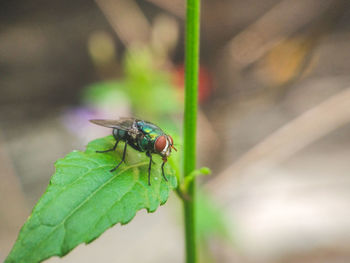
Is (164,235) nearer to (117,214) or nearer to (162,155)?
(162,155)

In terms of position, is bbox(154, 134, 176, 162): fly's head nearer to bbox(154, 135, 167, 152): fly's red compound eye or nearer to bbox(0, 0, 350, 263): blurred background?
bbox(154, 135, 167, 152): fly's red compound eye

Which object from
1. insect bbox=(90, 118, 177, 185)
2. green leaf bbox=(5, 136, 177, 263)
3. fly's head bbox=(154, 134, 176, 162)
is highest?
insect bbox=(90, 118, 177, 185)

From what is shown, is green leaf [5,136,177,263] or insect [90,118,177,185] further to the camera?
insect [90,118,177,185]

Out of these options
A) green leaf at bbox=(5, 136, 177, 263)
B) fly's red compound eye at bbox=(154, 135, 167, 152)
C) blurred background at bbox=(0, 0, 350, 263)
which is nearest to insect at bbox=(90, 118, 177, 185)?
fly's red compound eye at bbox=(154, 135, 167, 152)

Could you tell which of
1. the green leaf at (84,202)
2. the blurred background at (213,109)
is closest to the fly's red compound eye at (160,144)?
the green leaf at (84,202)

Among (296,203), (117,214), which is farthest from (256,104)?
(117,214)

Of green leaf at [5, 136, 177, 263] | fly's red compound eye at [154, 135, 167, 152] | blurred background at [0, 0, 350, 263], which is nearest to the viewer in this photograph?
green leaf at [5, 136, 177, 263]

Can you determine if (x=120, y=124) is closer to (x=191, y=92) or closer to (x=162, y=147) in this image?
(x=162, y=147)
